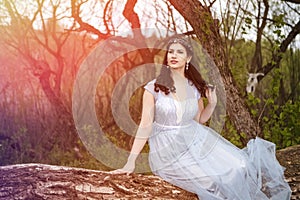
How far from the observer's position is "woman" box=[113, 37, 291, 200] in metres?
2.31

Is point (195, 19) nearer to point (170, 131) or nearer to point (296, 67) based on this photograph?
point (170, 131)

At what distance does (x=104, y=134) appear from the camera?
4.91 m

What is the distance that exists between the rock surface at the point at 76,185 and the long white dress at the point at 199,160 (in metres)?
0.08

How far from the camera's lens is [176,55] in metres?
2.39

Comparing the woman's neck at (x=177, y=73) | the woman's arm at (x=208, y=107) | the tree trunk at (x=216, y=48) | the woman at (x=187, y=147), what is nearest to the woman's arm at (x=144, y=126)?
the woman at (x=187, y=147)

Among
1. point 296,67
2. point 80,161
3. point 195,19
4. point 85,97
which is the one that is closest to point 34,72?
point 85,97

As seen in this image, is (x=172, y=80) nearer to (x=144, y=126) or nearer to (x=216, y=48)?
(x=144, y=126)

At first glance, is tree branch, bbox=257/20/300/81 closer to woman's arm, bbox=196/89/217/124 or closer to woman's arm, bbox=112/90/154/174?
woman's arm, bbox=196/89/217/124

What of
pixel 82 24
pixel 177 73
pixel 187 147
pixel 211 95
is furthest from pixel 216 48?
pixel 82 24

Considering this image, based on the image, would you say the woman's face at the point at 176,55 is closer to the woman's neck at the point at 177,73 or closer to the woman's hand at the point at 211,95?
the woman's neck at the point at 177,73

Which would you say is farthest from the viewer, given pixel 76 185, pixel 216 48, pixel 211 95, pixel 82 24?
pixel 82 24

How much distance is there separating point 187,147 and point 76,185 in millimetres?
530

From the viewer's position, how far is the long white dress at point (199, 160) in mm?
2307

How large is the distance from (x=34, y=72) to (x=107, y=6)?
963mm
